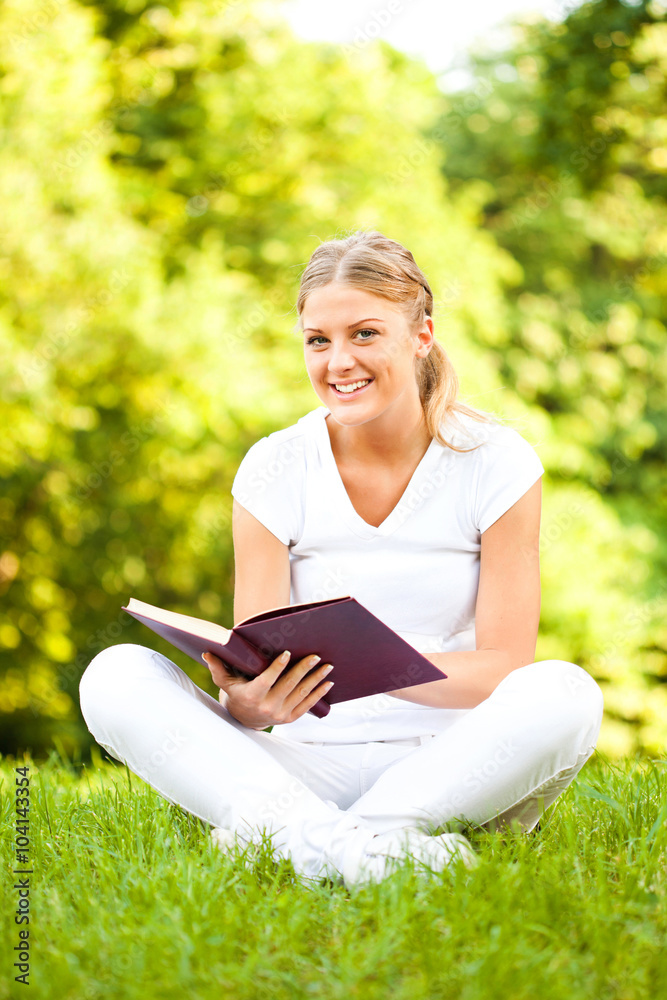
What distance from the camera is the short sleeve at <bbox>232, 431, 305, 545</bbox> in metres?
2.35

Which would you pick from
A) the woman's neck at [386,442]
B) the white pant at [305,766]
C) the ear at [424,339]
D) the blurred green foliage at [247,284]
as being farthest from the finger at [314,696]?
the blurred green foliage at [247,284]

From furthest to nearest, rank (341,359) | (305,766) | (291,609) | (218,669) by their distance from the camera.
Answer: (341,359)
(305,766)
(218,669)
(291,609)

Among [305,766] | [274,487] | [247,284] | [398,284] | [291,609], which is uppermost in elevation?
[398,284]

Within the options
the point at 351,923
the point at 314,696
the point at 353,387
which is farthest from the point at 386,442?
the point at 351,923

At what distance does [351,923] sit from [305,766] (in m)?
0.56

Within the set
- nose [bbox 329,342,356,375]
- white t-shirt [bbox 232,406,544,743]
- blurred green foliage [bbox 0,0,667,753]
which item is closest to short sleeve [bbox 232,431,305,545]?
white t-shirt [bbox 232,406,544,743]

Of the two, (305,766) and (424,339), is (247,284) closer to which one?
(424,339)

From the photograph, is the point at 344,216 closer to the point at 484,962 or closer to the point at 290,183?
the point at 290,183

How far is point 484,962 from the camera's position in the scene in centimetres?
142

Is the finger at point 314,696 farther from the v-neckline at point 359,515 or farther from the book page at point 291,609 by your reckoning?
the v-neckline at point 359,515

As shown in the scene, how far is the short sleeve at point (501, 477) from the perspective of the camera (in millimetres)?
2281

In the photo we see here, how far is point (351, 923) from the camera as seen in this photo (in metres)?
1.61

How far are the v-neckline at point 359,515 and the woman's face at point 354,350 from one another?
14 centimetres

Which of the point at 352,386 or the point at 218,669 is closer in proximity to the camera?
the point at 218,669
